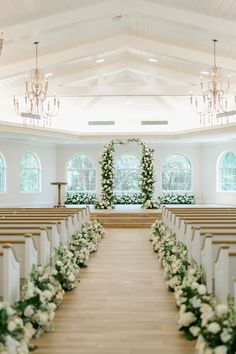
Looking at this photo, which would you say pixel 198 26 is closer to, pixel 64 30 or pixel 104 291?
pixel 64 30

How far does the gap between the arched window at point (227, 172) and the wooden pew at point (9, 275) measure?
17.1m

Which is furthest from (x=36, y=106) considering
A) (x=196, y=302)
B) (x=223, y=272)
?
(x=196, y=302)

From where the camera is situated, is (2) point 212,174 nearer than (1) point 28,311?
No

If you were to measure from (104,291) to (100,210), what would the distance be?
1051 centimetres

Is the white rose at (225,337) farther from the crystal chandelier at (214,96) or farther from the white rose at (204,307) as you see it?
the crystal chandelier at (214,96)

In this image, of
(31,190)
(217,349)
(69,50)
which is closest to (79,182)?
(31,190)

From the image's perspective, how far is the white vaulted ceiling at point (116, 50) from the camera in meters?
9.75

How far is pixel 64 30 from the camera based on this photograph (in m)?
11.3

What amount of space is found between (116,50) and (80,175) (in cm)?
915

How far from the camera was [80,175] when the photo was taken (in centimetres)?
2212

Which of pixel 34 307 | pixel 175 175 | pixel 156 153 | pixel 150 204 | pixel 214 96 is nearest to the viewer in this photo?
pixel 34 307

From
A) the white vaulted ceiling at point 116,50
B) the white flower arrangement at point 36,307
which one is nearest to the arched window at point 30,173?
the white vaulted ceiling at point 116,50

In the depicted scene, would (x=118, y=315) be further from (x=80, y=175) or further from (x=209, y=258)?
(x=80, y=175)

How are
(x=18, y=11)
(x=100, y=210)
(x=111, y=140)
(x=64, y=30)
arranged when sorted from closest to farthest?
1. (x=18, y=11)
2. (x=64, y=30)
3. (x=100, y=210)
4. (x=111, y=140)
